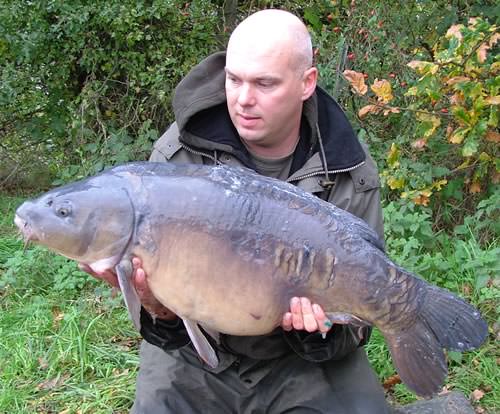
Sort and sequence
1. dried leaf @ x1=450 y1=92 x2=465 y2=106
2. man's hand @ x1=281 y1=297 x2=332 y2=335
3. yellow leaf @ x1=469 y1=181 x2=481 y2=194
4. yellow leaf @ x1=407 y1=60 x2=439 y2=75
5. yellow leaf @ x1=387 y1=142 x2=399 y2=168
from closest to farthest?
man's hand @ x1=281 y1=297 x2=332 y2=335, yellow leaf @ x1=407 y1=60 x2=439 y2=75, dried leaf @ x1=450 y1=92 x2=465 y2=106, yellow leaf @ x1=387 y1=142 x2=399 y2=168, yellow leaf @ x1=469 y1=181 x2=481 y2=194

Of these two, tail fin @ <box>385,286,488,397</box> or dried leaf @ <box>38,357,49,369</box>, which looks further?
dried leaf @ <box>38,357,49,369</box>

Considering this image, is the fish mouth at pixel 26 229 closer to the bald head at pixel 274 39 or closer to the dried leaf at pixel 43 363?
the bald head at pixel 274 39

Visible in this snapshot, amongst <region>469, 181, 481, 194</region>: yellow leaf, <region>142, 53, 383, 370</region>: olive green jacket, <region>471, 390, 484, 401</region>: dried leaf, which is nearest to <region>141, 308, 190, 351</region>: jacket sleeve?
<region>142, 53, 383, 370</region>: olive green jacket

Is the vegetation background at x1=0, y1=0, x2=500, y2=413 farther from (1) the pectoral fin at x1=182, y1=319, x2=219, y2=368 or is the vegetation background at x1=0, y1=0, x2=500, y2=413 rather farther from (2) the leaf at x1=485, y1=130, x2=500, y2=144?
(1) the pectoral fin at x1=182, y1=319, x2=219, y2=368

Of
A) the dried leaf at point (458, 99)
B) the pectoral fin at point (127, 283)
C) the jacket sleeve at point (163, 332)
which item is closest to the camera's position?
the pectoral fin at point (127, 283)

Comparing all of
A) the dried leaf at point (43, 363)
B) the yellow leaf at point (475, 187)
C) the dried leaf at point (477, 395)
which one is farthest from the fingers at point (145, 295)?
the yellow leaf at point (475, 187)

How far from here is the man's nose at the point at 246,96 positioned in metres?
2.03

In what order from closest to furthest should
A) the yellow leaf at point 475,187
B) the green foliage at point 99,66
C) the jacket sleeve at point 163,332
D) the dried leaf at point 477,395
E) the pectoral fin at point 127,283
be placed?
the pectoral fin at point 127,283 < the jacket sleeve at point 163,332 < the dried leaf at point 477,395 < the yellow leaf at point 475,187 < the green foliage at point 99,66

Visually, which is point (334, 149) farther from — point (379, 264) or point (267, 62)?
point (379, 264)

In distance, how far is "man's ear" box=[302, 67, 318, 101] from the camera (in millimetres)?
2189

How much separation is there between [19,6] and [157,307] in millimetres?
3123

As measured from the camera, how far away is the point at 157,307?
1.94 metres

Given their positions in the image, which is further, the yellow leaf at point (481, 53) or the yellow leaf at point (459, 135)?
the yellow leaf at point (459, 135)

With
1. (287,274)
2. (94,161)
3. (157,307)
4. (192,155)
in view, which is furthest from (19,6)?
(287,274)
